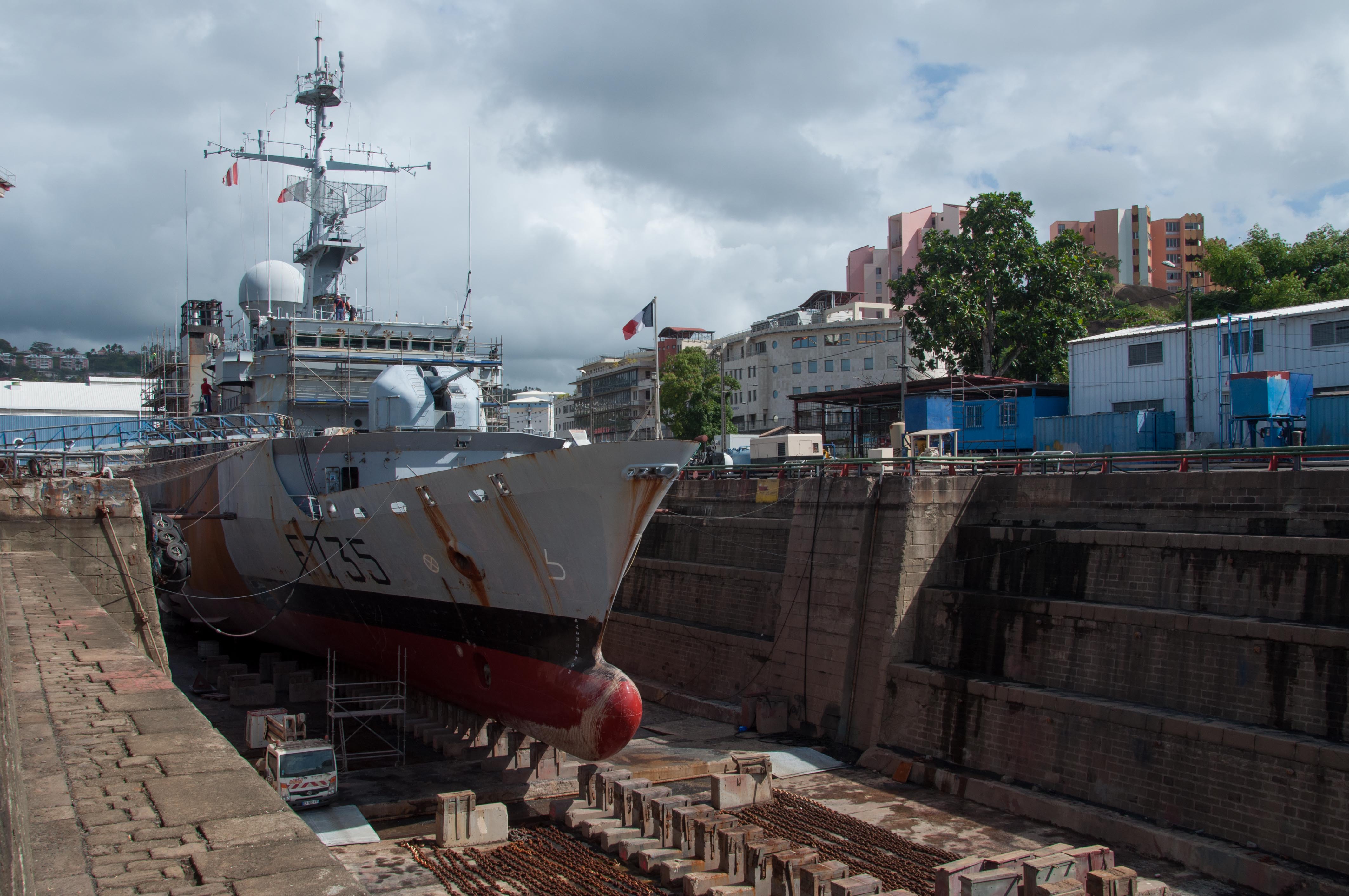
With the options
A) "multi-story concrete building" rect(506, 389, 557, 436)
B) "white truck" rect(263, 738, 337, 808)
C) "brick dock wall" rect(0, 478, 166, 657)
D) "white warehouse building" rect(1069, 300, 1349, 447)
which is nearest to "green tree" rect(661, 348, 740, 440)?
"white warehouse building" rect(1069, 300, 1349, 447)

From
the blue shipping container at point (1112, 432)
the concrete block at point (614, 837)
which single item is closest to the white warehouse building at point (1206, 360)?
the blue shipping container at point (1112, 432)

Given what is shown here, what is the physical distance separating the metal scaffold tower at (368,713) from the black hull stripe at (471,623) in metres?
0.84

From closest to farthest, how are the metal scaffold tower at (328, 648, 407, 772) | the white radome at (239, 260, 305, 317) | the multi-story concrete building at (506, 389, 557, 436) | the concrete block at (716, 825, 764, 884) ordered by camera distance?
the concrete block at (716, 825, 764, 884) → the metal scaffold tower at (328, 648, 407, 772) → the multi-story concrete building at (506, 389, 557, 436) → the white radome at (239, 260, 305, 317)

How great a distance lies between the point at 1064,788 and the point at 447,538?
33.7ft

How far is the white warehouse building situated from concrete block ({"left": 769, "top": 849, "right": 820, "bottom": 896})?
66.4 ft

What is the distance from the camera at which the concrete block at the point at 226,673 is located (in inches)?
792

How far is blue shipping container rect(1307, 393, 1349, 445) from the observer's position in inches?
843

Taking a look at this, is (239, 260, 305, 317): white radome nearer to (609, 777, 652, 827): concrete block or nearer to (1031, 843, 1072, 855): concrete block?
(609, 777, 652, 827): concrete block

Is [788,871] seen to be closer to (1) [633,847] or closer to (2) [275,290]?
(1) [633,847]

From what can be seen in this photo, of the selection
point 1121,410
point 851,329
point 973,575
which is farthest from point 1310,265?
point 973,575

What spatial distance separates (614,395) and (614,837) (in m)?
71.4

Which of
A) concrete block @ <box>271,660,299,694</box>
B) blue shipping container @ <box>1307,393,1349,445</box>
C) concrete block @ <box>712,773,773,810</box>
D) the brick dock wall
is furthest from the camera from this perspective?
blue shipping container @ <box>1307,393,1349,445</box>

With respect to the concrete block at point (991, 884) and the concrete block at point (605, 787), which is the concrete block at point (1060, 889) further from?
the concrete block at point (605, 787)

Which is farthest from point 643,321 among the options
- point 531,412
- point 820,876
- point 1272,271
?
point 1272,271
